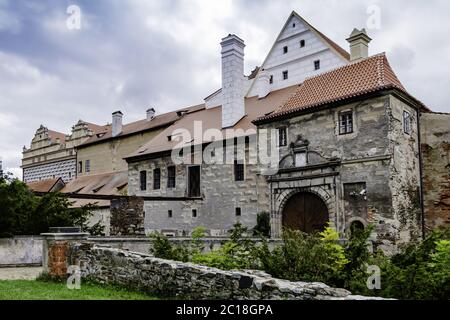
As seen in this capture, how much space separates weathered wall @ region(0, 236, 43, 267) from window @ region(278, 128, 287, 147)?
38.9ft

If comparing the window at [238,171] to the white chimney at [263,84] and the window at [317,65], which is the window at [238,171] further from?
the window at [317,65]

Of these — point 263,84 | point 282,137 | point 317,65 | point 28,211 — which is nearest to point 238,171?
point 282,137

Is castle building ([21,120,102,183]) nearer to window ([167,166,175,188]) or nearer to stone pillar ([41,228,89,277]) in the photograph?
window ([167,166,175,188])

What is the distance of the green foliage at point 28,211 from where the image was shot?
534 inches

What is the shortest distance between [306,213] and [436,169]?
6.01 meters

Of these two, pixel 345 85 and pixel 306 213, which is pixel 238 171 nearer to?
pixel 306 213

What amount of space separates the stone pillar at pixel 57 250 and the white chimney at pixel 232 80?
625 inches

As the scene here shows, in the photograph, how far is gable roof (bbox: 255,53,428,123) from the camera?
18.5m

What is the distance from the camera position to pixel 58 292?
27.7 feet

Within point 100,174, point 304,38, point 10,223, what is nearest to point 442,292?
point 10,223

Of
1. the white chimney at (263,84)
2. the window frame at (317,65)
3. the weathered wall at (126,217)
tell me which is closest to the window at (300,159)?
the weathered wall at (126,217)

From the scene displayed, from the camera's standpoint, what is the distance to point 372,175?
58.5 ft

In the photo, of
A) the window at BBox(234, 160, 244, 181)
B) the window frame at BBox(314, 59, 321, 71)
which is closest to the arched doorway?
the window at BBox(234, 160, 244, 181)

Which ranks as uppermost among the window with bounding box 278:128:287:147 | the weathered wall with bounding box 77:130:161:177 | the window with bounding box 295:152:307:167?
the weathered wall with bounding box 77:130:161:177
